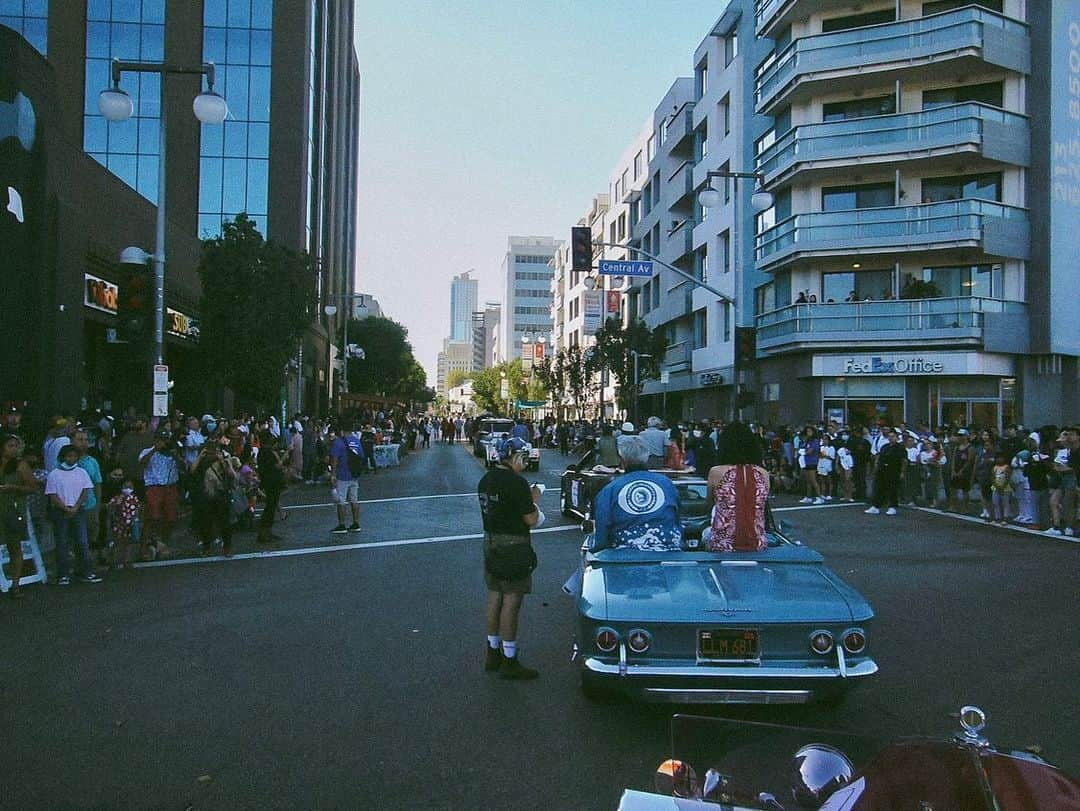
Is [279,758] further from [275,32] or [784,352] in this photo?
[275,32]

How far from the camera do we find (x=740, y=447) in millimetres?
6051

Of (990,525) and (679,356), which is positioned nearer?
(990,525)

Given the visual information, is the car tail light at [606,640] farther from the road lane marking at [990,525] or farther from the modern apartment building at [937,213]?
the modern apartment building at [937,213]


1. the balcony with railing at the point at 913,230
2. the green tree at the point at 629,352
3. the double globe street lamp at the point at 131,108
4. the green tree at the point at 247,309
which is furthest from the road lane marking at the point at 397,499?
the green tree at the point at 629,352

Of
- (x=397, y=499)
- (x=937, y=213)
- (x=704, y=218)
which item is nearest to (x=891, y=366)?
(x=937, y=213)

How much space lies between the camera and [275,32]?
139 feet

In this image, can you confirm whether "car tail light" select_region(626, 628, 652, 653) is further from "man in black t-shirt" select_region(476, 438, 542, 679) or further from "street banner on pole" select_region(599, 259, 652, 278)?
"street banner on pole" select_region(599, 259, 652, 278)

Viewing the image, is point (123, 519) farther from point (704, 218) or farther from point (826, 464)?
point (704, 218)

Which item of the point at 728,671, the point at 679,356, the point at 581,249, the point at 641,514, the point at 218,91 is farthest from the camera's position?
the point at 679,356

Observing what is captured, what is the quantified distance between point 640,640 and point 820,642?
943 mm

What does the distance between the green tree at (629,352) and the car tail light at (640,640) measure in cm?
4207

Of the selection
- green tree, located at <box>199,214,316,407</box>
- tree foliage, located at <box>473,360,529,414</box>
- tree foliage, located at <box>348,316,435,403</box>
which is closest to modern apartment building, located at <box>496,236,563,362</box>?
tree foliage, located at <box>473,360,529,414</box>

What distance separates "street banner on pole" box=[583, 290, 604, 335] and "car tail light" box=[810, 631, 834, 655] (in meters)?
47.8

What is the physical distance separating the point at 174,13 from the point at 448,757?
145 feet
